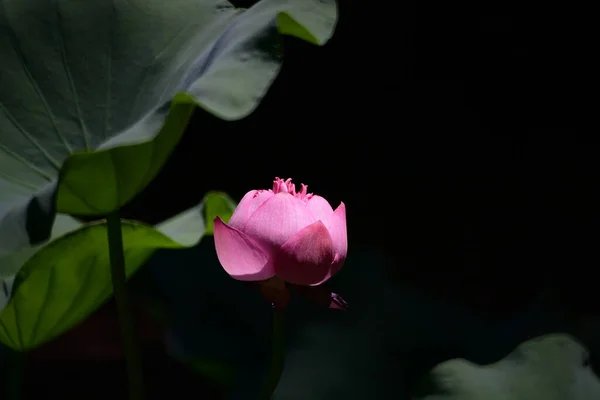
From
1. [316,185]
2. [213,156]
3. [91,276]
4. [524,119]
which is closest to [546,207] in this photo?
[524,119]

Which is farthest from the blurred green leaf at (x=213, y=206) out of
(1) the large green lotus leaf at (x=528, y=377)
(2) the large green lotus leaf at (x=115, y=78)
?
(1) the large green lotus leaf at (x=528, y=377)

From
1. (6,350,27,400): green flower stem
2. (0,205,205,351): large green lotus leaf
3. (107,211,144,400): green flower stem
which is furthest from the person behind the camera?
(6,350,27,400): green flower stem

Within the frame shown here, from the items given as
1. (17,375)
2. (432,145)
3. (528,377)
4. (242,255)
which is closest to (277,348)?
(242,255)

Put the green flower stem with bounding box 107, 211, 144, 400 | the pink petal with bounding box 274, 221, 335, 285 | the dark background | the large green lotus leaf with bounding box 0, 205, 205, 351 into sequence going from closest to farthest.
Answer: the pink petal with bounding box 274, 221, 335, 285
the green flower stem with bounding box 107, 211, 144, 400
the large green lotus leaf with bounding box 0, 205, 205, 351
the dark background

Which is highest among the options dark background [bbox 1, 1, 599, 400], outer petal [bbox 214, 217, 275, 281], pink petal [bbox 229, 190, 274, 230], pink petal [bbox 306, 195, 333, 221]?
pink petal [bbox 306, 195, 333, 221]

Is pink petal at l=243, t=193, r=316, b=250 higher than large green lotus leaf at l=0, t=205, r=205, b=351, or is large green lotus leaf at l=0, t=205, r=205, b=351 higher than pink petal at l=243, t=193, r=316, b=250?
pink petal at l=243, t=193, r=316, b=250

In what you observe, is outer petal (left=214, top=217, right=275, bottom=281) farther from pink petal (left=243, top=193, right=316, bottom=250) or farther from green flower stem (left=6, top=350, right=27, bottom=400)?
green flower stem (left=6, top=350, right=27, bottom=400)

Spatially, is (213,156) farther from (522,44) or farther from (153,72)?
(153,72)

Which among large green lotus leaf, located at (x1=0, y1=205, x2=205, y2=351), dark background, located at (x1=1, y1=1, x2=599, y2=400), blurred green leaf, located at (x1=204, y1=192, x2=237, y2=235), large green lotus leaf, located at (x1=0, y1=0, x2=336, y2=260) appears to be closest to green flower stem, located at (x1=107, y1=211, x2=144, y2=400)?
large green lotus leaf, located at (x1=0, y1=0, x2=336, y2=260)

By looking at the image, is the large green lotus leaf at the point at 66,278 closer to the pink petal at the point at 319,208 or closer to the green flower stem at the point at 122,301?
the green flower stem at the point at 122,301
